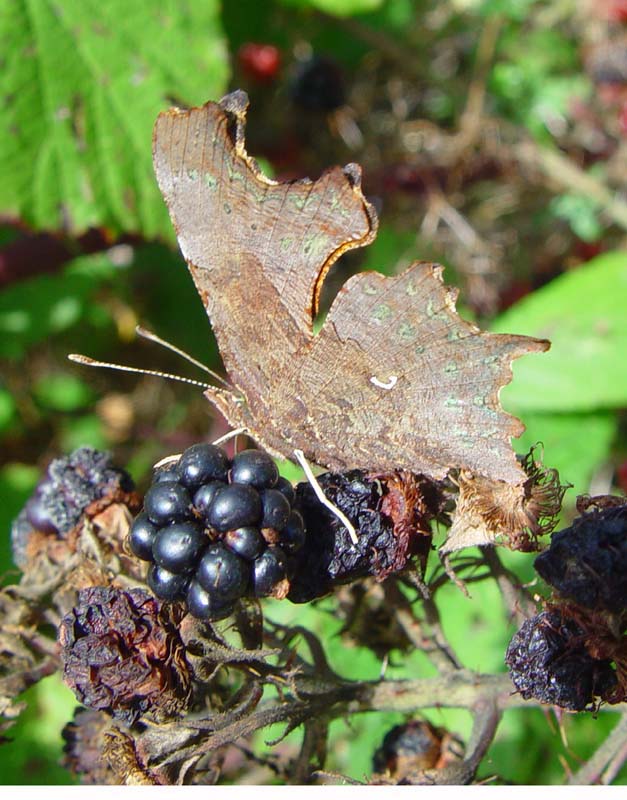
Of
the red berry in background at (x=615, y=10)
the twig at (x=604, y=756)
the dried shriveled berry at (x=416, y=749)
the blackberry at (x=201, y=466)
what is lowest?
the dried shriveled berry at (x=416, y=749)

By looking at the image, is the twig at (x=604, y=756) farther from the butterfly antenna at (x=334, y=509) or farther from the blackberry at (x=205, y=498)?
the blackberry at (x=205, y=498)

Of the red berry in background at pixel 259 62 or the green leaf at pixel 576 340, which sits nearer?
the green leaf at pixel 576 340

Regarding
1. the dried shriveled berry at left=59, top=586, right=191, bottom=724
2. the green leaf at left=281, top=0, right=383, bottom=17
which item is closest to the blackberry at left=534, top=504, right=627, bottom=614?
the dried shriveled berry at left=59, top=586, right=191, bottom=724

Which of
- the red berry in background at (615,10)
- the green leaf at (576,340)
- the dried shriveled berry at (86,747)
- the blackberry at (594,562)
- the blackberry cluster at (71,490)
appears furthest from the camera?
the red berry in background at (615,10)

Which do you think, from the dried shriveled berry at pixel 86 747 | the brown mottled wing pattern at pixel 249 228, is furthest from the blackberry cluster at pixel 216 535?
the dried shriveled berry at pixel 86 747

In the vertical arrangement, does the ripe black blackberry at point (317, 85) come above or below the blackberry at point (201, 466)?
below

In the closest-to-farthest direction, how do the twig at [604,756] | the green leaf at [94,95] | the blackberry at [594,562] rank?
the blackberry at [594,562]
the twig at [604,756]
the green leaf at [94,95]

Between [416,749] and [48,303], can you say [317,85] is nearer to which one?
[48,303]
